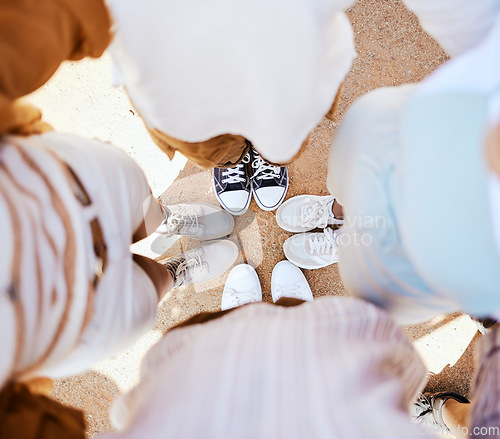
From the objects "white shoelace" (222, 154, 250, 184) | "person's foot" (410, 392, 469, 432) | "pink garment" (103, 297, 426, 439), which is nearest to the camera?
"pink garment" (103, 297, 426, 439)

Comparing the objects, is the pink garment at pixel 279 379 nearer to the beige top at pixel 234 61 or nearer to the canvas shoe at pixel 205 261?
the beige top at pixel 234 61

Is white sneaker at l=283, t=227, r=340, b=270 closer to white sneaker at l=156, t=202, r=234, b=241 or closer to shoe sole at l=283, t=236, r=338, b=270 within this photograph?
shoe sole at l=283, t=236, r=338, b=270

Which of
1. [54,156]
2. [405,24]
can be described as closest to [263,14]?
[54,156]

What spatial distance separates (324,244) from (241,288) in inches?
14.9

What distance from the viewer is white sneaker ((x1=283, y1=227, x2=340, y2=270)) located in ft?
4.31

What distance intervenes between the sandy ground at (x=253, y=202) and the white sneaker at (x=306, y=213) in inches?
2.8

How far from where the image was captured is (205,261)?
4.43 feet

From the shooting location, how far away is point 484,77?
0.44 meters

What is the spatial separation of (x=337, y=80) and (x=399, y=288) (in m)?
0.42

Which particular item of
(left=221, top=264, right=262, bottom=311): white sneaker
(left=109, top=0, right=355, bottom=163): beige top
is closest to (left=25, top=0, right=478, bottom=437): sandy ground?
(left=221, top=264, right=262, bottom=311): white sneaker

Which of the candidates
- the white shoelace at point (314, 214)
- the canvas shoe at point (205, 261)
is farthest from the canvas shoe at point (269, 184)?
the canvas shoe at point (205, 261)

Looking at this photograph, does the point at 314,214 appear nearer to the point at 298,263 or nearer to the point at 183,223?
the point at 298,263

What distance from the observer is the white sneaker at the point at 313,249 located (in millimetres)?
1312

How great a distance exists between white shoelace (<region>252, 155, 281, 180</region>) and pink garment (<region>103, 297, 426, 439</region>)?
85 centimetres
